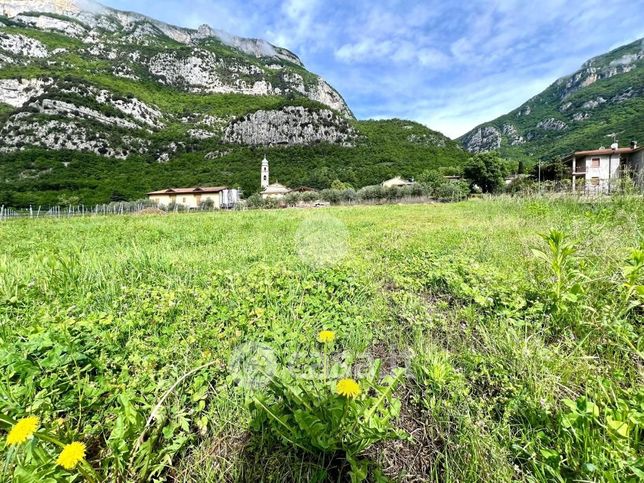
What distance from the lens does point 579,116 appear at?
108938mm

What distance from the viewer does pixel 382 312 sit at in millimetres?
2676

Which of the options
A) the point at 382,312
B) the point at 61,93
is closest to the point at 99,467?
the point at 382,312

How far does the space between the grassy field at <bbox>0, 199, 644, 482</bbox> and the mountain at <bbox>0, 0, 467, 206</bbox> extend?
75.0 meters

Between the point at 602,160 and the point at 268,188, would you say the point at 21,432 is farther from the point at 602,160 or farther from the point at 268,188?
the point at 268,188

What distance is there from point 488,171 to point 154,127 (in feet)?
352

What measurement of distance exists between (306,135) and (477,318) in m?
116

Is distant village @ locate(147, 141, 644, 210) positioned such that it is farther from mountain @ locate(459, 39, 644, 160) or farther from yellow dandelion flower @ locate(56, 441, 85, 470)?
mountain @ locate(459, 39, 644, 160)

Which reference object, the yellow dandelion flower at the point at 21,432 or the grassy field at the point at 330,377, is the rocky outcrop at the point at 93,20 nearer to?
the grassy field at the point at 330,377

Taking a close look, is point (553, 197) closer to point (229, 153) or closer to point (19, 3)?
point (229, 153)

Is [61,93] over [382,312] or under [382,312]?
over

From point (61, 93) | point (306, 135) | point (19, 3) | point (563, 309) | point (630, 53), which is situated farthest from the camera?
point (19, 3)

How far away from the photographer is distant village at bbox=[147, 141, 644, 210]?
788cm

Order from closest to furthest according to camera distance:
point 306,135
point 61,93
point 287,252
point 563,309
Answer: point 563,309, point 287,252, point 61,93, point 306,135

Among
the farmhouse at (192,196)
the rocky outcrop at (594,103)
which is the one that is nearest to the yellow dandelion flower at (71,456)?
the farmhouse at (192,196)
